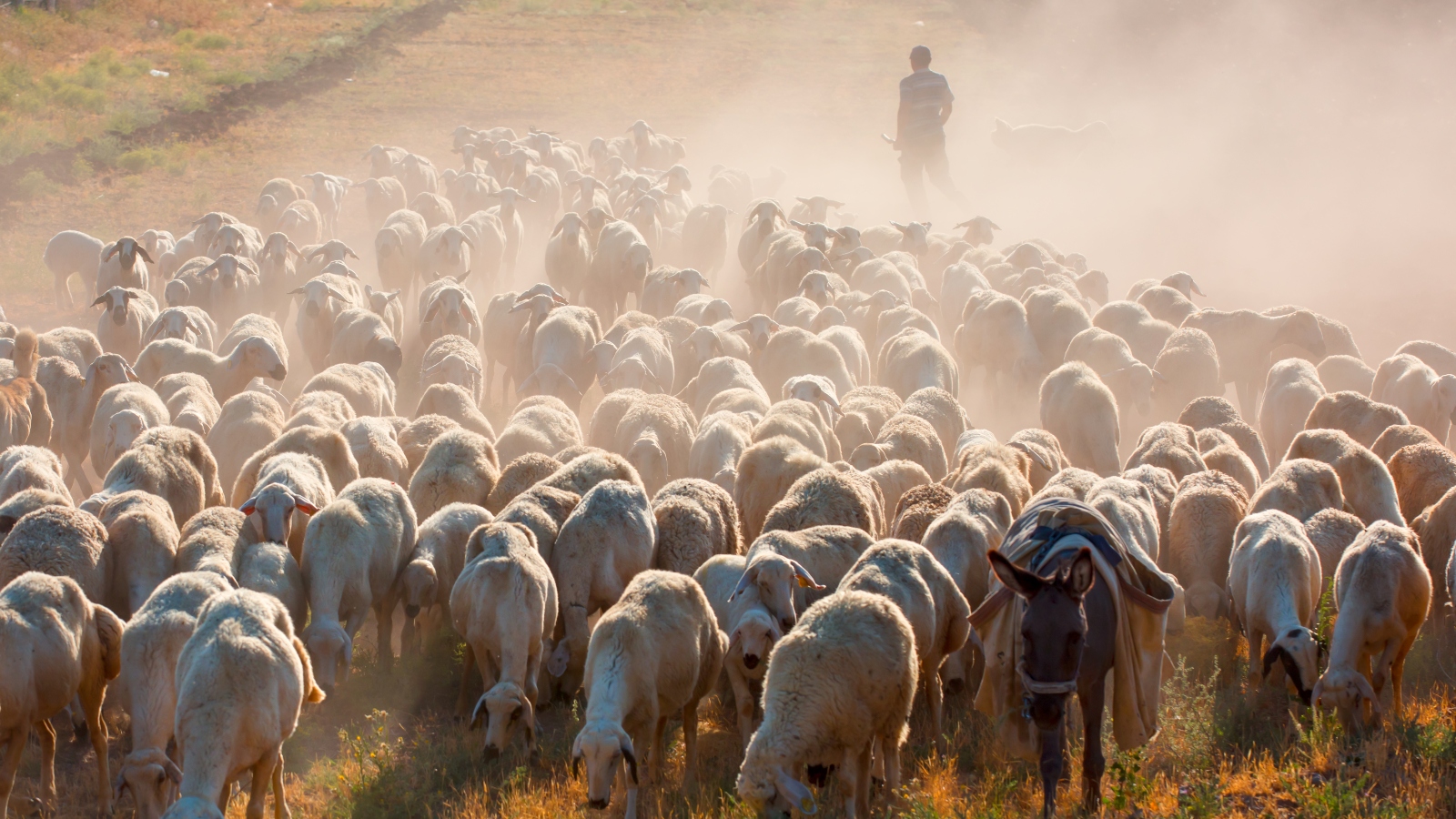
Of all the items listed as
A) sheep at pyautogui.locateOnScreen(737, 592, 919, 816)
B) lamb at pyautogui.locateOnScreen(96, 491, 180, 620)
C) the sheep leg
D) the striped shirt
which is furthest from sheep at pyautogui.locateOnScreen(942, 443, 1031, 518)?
the striped shirt

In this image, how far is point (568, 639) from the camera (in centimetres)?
809

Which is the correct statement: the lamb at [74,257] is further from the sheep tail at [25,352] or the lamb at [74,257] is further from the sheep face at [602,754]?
the sheep face at [602,754]

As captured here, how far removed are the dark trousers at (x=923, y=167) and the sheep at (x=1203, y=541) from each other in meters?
13.9

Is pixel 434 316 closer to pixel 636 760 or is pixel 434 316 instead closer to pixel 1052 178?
pixel 636 760

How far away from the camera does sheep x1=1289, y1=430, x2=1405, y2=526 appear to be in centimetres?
975

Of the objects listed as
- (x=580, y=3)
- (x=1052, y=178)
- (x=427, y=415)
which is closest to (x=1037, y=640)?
(x=427, y=415)

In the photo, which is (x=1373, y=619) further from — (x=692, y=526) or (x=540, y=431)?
(x=540, y=431)

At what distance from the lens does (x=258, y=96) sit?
3259 cm

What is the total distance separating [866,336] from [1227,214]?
15663mm

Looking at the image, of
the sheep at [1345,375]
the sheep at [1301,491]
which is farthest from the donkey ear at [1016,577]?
the sheep at [1345,375]

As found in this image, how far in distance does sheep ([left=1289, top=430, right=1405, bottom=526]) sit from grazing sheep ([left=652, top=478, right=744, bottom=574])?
524cm

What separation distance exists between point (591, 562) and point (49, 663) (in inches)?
129

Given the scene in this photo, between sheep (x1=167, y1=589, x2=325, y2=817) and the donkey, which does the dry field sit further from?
sheep (x1=167, y1=589, x2=325, y2=817)

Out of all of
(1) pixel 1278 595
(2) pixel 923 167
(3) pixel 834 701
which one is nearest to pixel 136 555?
(3) pixel 834 701
